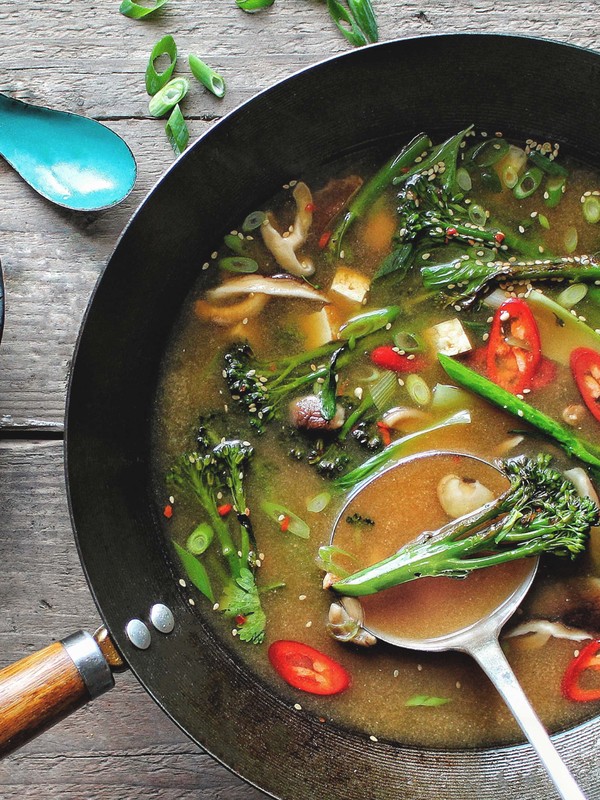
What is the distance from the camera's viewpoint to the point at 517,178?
2.25m

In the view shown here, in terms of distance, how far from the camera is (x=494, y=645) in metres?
2.11

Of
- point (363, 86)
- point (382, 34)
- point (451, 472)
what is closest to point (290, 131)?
point (363, 86)

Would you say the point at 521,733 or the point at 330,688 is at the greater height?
the point at 330,688

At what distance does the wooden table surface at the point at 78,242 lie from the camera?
2209 millimetres

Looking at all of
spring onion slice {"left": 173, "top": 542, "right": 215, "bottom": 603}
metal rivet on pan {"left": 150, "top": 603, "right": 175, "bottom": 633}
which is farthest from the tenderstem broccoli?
metal rivet on pan {"left": 150, "top": 603, "right": 175, "bottom": 633}

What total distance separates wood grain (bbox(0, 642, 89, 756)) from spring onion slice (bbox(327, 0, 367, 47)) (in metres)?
1.86

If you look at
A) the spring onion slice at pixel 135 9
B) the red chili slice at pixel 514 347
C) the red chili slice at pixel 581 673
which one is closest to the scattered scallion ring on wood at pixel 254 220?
the spring onion slice at pixel 135 9

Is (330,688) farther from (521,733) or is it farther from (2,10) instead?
(2,10)

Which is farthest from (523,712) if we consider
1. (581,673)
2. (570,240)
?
(570,240)

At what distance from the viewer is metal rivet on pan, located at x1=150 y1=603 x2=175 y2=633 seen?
7.07 feet

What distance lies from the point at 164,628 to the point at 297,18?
1.84 meters

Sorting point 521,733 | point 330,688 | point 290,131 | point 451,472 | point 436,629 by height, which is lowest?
point 521,733

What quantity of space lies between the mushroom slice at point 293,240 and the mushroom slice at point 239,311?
4.8 inches

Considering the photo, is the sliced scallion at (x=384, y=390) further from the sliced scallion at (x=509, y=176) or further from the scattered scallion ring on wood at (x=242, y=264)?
the sliced scallion at (x=509, y=176)
